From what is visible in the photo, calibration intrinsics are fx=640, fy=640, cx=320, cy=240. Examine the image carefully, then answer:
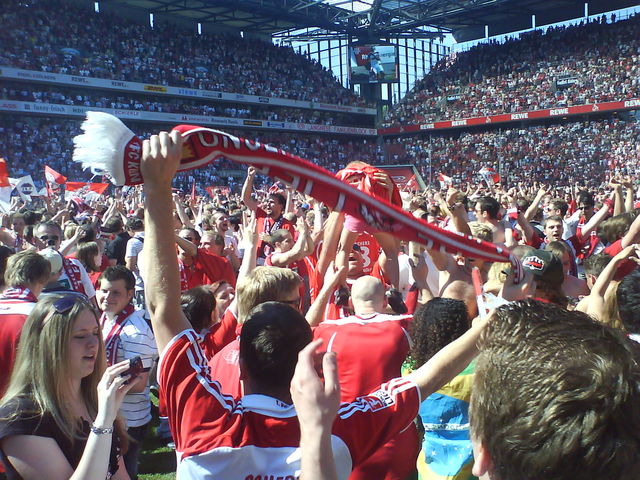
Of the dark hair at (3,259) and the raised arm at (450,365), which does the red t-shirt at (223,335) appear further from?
the dark hair at (3,259)

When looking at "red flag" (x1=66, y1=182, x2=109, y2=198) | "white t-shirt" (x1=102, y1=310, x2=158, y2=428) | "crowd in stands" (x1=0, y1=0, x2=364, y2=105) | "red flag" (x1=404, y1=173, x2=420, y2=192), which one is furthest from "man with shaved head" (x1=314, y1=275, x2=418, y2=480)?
"crowd in stands" (x1=0, y1=0, x2=364, y2=105)

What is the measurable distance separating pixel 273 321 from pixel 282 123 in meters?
42.7

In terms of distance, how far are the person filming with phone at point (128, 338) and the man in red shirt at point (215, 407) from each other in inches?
83.1

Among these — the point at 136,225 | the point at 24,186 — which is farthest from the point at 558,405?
the point at 24,186

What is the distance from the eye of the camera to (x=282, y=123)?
44000mm

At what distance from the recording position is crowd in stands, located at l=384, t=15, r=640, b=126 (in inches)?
1531

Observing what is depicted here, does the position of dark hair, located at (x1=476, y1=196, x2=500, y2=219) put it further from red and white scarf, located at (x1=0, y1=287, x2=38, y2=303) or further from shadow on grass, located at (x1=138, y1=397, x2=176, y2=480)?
red and white scarf, located at (x1=0, y1=287, x2=38, y2=303)

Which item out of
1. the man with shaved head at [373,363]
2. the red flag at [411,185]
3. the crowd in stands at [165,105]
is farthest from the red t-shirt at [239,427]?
the crowd in stands at [165,105]

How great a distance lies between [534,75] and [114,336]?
43.0 metres

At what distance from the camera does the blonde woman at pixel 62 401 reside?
2.12 m

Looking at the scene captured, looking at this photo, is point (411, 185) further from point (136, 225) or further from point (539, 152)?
point (539, 152)

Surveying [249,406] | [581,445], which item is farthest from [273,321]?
[581,445]

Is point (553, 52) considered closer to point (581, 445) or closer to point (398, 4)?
point (398, 4)

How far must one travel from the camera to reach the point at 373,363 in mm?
2975
